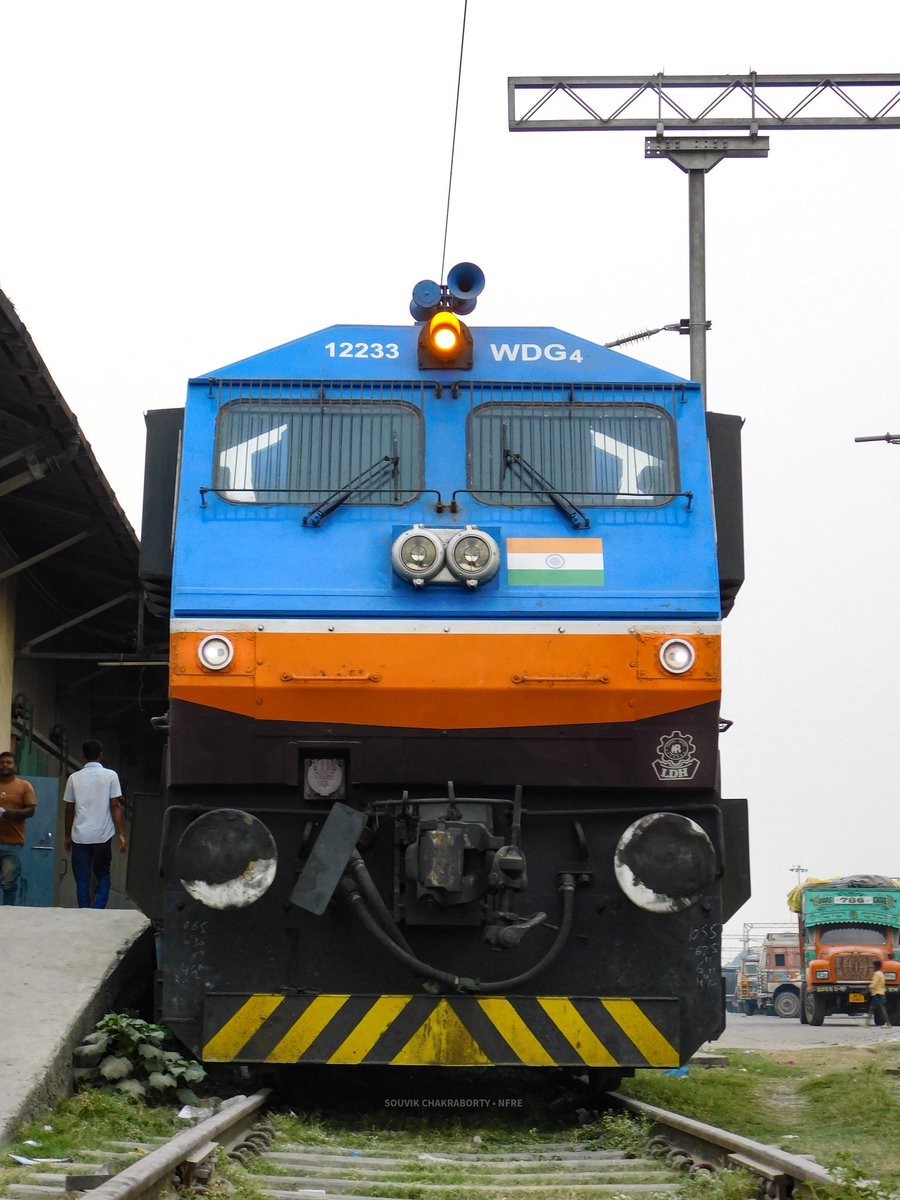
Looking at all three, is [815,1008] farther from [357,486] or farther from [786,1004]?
[357,486]

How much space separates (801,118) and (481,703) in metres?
8.69

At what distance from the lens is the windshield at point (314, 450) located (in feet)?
25.7

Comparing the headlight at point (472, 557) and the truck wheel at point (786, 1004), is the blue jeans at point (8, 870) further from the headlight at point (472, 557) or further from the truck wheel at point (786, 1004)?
the truck wheel at point (786, 1004)

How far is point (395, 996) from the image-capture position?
23.8ft

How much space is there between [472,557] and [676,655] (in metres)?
1.05

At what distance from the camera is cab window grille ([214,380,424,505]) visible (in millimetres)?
7848

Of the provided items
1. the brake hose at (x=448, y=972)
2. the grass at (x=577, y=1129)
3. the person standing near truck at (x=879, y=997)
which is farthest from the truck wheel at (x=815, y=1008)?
the brake hose at (x=448, y=972)

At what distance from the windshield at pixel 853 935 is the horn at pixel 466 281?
85.0ft

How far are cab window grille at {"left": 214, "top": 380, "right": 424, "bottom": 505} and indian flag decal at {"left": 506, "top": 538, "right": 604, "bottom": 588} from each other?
2.04 ft

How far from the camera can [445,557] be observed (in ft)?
24.5

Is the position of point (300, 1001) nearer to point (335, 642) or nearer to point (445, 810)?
point (445, 810)

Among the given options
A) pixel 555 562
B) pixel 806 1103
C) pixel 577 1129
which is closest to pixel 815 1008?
pixel 806 1103

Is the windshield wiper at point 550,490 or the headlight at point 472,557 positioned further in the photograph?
the windshield wiper at point 550,490

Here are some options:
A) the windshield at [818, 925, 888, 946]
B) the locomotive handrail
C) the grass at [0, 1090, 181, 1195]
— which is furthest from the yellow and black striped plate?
the windshield at [818, 925, 888, 946]
